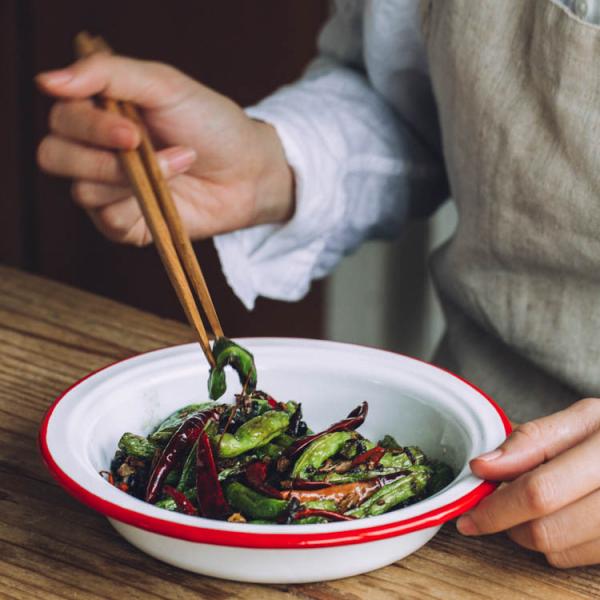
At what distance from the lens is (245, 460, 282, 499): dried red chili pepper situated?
77cm

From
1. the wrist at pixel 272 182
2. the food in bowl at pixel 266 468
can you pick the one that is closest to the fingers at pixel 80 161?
the wrist at pixel 272 182

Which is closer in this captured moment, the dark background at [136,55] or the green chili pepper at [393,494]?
the green chili pepper at [393,494]

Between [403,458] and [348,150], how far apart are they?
0.78m

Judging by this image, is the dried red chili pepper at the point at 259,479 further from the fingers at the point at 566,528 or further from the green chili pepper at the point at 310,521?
the fingers at the point at 566,528

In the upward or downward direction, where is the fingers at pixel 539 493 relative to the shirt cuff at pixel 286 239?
upward

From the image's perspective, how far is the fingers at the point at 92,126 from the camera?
3.41 feet

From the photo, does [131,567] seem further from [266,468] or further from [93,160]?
[93,160]

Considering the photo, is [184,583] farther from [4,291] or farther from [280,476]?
[4,291]

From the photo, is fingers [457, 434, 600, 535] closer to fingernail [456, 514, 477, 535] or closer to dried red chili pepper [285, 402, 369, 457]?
fingernail [456, 514, 477, 535]

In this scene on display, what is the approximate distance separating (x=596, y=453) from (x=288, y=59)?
2.06m

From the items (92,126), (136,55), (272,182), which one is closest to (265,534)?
(92,126)

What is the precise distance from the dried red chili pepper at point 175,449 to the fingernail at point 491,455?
238 mm

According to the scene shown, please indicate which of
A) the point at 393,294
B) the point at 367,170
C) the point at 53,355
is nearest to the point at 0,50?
the point at 393,294

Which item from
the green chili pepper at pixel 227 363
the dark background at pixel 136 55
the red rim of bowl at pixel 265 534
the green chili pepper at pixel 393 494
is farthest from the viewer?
the dark background at pixel 136 55
